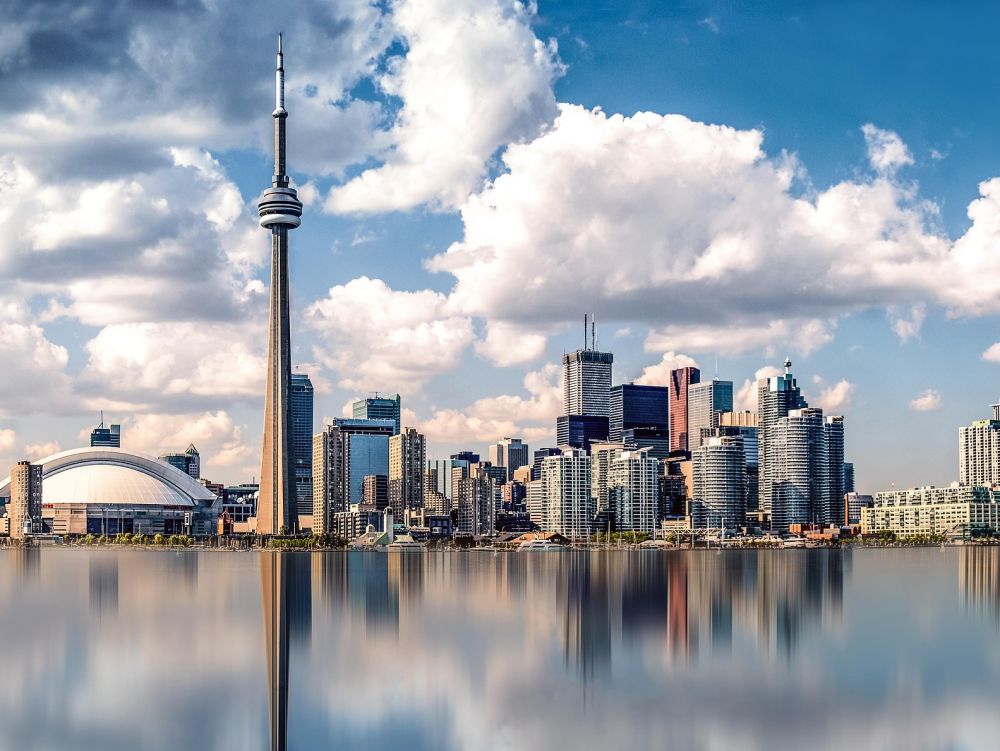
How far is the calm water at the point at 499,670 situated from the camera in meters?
45.5

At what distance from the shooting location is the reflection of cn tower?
152ft

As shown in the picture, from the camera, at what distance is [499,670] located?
59375 mm

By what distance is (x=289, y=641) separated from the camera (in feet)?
230

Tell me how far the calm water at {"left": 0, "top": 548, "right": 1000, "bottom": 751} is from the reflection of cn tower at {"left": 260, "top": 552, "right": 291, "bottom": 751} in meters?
0.16

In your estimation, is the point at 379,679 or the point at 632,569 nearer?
the point at 379,679

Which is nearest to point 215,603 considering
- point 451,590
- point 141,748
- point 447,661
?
point 451,590

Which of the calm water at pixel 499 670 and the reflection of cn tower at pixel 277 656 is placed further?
the reflection of cn tower at pixel 277 656

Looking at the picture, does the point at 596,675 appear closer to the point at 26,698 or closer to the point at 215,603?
the point at 26,698

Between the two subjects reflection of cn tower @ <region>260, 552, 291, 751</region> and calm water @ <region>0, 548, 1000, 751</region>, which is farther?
reflection of cn tower @ <region>260, 552, 291, 751</region>

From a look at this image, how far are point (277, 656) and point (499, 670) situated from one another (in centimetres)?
1188

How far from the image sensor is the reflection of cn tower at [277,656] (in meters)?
46.4

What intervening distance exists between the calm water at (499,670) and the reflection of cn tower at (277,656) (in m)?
0.16

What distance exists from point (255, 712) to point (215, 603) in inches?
1957

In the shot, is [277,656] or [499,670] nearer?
[499,670]
